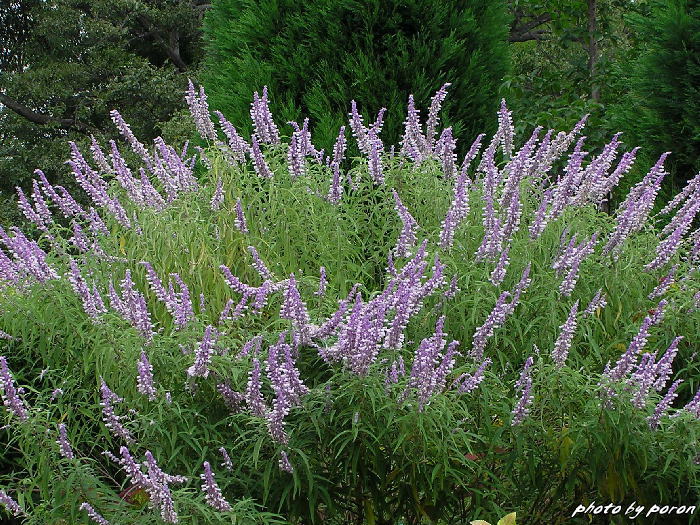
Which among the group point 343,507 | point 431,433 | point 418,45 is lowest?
point 343,507

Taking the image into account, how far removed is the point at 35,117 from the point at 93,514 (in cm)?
2163

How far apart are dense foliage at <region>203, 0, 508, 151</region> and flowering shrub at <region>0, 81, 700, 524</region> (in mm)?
1507

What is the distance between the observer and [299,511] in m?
3.84

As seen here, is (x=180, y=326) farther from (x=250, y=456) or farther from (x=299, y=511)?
(x=299, y=511)

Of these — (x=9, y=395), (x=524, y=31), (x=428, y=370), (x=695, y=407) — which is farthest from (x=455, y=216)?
(x=524, y=31)

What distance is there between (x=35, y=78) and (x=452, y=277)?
20.8 meters

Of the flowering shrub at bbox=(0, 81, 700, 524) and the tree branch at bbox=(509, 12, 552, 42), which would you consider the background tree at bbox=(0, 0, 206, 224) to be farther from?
the flowering shrub at bbox=(0, 81, 700, 524)

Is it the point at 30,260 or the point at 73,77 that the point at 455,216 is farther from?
the point at 73,77

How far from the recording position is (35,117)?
23188 millimetres

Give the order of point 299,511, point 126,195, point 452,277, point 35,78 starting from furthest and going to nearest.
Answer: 1. point 35,78
2. point 126,195
3. point 452,277
4. point 299,511

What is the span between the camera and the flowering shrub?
11.6 feet

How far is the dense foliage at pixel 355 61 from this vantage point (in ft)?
21.3

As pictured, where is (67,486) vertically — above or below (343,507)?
above

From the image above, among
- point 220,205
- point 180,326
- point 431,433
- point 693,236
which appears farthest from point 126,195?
point 693,236
